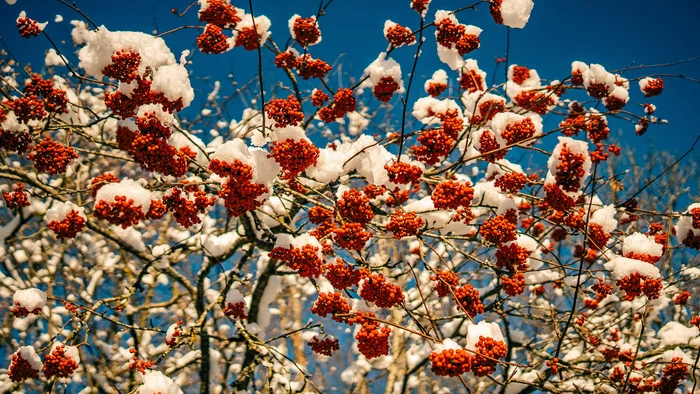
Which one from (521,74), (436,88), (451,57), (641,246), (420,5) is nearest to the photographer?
(641,246)

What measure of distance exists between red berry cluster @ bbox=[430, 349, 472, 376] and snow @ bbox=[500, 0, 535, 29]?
84.5 inches

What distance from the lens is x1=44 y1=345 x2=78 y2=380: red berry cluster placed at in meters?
2.36

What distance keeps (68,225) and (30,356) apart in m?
1.11

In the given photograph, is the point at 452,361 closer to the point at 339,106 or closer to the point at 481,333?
the point at 481,333

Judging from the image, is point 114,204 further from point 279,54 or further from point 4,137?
point 279,54

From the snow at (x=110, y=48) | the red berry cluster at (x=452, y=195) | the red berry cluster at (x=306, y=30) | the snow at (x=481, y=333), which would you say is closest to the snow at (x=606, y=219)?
the red berry cluster at (x=452, y=195)

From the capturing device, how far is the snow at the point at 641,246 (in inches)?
95.1

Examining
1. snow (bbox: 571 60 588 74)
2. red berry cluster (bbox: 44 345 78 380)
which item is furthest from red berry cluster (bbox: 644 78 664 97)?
red berry cluster (bbox: 44 345 78 380)

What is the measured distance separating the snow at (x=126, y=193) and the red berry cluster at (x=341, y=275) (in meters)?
0.98

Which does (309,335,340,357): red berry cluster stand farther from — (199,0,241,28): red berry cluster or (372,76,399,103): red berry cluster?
(199,0,241,28): red berry cluster

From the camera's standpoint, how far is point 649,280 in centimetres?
228

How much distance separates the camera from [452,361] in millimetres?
1737

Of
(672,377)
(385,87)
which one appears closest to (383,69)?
(385,87)

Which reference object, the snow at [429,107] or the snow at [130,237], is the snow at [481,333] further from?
the snow at [130,237]
